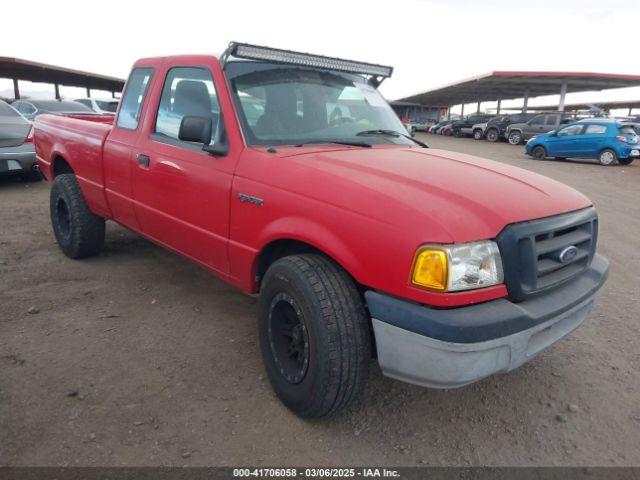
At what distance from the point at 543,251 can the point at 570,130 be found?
1624 cm

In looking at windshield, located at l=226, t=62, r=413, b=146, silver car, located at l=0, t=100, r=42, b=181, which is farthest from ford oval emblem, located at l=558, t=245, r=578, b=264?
silver car, located at l=0, t=100, r=42, b=181

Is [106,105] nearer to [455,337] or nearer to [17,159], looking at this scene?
[17,159]

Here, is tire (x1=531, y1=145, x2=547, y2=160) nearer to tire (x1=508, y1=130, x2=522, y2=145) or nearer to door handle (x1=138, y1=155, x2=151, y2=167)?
tire (x1=508, y1=130, x2=522, y2=145)

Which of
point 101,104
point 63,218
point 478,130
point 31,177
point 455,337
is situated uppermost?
point 101,104

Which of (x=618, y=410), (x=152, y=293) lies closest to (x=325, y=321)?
(x=618, y=410)

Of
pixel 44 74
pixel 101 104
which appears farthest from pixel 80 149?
pixel 44 74

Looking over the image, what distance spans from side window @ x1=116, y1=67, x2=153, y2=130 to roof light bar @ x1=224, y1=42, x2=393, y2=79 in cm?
113

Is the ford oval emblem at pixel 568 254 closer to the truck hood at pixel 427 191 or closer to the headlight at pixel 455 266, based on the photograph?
the truck hood at pixel 427 191

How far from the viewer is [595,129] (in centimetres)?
1543

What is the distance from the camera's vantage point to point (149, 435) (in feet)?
7.73

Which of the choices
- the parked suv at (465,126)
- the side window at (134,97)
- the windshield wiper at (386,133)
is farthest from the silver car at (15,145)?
the parked suv at (465,126)

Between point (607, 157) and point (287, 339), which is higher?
point (607, 157)

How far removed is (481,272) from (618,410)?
1.42 m

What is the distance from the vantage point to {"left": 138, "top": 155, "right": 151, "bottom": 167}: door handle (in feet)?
11.4
